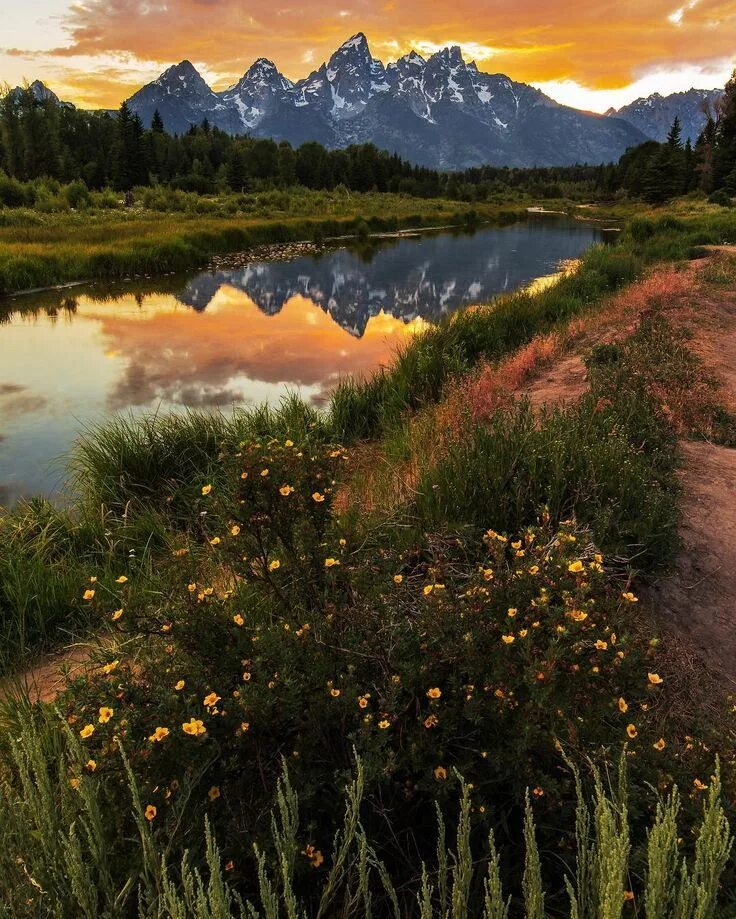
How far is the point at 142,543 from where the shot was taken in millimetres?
5773

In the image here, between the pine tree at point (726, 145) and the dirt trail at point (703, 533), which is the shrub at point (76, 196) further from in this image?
the pine tree at point (726, 145)

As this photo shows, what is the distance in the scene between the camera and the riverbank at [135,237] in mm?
19903

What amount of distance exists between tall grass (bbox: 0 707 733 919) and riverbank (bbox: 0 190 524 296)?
65.6 ft

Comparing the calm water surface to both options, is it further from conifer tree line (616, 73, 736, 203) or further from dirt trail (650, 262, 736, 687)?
conifer tree line (616, 73, 736, 203)

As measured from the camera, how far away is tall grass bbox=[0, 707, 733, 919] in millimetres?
1315

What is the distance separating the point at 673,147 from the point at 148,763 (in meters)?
84.8

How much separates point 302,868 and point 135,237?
27686 millimetres

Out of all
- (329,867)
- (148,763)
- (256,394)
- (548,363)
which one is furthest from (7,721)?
(548,363)

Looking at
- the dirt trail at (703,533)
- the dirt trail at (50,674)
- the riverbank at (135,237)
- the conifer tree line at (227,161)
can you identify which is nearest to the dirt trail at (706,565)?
the dirt trail at (703,533)

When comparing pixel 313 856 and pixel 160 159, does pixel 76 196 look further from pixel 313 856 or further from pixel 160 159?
pixel 313 856

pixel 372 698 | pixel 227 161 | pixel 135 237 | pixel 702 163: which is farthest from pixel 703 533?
pixel 227 161

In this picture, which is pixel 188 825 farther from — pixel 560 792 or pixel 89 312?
pixel 89 312

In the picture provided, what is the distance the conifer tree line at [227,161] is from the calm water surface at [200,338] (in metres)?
27.0

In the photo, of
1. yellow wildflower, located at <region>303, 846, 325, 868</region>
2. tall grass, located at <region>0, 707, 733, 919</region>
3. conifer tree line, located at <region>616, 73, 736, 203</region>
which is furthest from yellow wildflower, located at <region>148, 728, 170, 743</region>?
conifer tree line, located at <region>616, 73, 736, 203</region>
